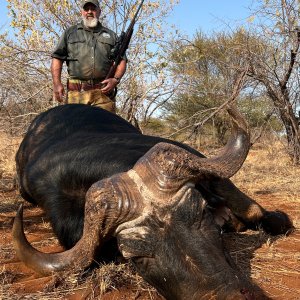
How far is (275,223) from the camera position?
3.82 m

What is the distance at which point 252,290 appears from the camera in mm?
2023

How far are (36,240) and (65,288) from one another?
4.66ft

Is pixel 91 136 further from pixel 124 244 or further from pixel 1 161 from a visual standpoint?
pixel 1 161

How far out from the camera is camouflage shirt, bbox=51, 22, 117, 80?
5.66m

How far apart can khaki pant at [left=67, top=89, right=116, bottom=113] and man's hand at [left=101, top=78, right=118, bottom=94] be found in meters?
0.07

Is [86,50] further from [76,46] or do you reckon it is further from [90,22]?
[90,22]

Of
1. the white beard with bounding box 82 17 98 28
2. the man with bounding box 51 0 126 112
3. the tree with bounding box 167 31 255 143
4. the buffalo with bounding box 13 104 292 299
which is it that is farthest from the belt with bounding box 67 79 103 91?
the buffalo with bounding box 13 104 292 299

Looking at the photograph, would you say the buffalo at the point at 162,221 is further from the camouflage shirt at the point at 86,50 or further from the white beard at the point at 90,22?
the white beard at the point at 90,22

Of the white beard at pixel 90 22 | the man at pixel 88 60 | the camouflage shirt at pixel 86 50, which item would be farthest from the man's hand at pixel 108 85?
the white beard at pixel 90 22

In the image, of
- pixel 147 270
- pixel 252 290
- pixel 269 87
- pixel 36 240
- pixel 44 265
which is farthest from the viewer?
pixel 269 87

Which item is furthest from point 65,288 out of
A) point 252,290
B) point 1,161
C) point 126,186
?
point 1,161

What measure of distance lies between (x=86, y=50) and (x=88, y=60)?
5.1 inches

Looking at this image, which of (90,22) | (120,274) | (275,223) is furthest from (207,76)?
(120,274)

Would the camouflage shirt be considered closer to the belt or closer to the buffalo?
the belt
